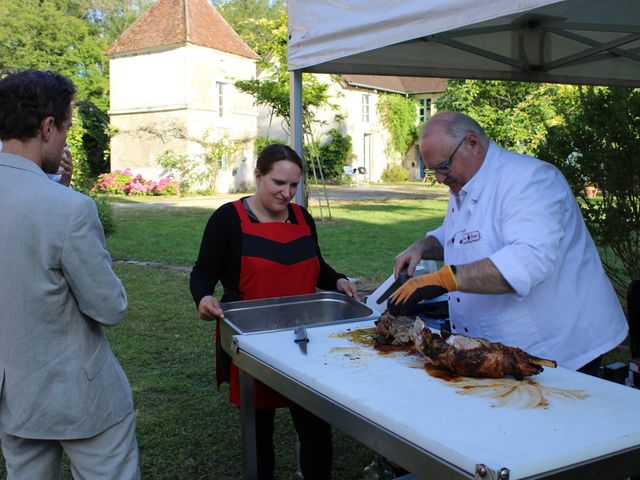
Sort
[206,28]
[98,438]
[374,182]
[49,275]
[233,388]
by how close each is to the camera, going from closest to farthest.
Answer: [49,275] → [98,438] → [233,388] → [206,28] → [374,182]

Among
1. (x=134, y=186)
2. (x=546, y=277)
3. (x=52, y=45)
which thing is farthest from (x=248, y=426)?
(x=52, y=45)

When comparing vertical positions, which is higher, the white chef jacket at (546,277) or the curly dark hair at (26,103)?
the curly dark hair at (26,103)

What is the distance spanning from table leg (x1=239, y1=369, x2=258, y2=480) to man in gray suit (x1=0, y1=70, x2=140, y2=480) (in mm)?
596

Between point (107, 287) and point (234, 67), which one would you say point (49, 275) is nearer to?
point (107, 287)

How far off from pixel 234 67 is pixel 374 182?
32.2ft

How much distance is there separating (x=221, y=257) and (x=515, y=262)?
52.1 inches

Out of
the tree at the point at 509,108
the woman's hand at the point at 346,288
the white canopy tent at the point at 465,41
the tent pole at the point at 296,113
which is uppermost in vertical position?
the tree at the point at 509,108

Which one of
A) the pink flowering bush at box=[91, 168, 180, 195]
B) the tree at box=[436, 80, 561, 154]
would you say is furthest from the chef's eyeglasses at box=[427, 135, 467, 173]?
the pink flowering bush at box=[91, 168, 180, 195]

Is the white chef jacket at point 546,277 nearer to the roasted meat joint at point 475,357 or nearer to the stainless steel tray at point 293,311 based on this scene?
the roasted meat joint at point 475,357

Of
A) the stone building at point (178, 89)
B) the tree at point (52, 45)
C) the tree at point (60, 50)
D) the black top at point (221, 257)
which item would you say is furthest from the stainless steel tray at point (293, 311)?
the tree at point (52, 45)

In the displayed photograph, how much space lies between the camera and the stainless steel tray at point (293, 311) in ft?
8.57

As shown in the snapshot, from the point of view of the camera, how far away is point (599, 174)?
5402mm

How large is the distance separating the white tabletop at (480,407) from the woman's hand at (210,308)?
0.48 m

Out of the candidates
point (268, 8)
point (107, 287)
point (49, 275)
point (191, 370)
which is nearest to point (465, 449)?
point (107, 287)
